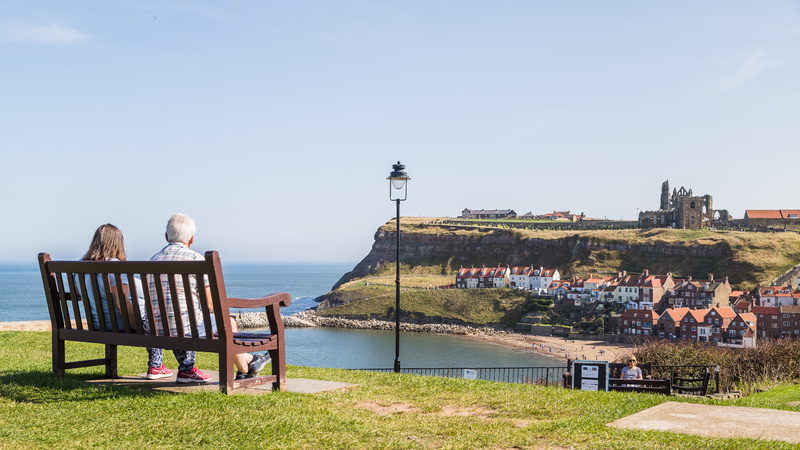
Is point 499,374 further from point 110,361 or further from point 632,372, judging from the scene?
point 110,361

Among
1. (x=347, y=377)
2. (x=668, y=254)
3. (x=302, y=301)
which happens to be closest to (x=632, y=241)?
(x=668, y=254)

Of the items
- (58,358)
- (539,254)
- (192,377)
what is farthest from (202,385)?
(539,254)

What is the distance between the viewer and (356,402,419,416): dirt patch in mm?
5111

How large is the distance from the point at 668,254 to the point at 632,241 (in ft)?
30.0

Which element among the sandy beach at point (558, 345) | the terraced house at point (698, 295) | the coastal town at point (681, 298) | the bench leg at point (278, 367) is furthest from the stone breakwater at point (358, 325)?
the bench leg at point (278, 367)

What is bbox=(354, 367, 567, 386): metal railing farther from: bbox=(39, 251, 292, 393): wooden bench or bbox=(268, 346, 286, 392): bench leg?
bbox=(39, 251, 292, 393): wooden bench

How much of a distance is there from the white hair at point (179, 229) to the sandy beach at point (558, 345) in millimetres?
58293

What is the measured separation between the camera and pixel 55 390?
5.38 meters

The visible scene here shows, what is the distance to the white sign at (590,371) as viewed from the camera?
429 inches

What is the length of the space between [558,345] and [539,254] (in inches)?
2542

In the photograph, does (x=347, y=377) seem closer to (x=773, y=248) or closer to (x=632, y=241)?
(x=773, y=248)

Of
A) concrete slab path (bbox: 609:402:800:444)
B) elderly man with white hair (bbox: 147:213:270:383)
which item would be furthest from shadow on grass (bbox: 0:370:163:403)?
concrete slab path (bbox: 609:402:800:444)

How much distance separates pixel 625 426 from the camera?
14.8 ft

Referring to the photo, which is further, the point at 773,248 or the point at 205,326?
the point at 773,248
